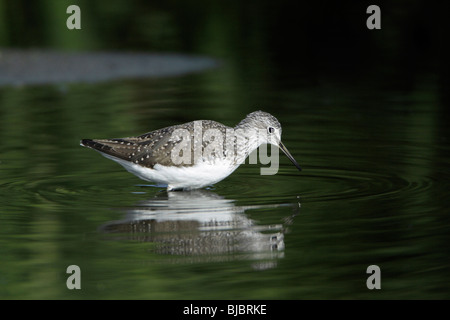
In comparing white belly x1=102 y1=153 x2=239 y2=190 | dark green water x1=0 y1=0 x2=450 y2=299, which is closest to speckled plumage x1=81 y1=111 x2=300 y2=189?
white belly x1=102 y1=153 x2=239 y2=190

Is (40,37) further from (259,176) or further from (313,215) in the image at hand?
(313,215)

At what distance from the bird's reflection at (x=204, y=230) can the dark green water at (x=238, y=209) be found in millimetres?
19

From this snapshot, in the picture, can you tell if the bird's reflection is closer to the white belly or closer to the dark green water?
the dark green water

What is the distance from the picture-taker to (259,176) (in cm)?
1084

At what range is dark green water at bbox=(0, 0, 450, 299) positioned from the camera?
6992 mm

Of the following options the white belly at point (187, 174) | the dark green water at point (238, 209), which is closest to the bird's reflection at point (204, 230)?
the dark green water at point (238, 209)

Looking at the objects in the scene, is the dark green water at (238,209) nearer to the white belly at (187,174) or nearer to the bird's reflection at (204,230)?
the bird's reflection at (204,230)

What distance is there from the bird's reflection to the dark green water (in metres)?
0.02

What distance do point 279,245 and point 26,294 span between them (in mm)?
2393

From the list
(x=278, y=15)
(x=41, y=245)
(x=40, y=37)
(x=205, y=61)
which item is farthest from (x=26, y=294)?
(x=278, y=15)

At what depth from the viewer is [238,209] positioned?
909 cm

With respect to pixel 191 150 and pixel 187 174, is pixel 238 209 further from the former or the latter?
pixel 191 150

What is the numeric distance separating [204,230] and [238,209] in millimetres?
897

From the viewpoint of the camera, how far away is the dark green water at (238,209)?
6.99 m
